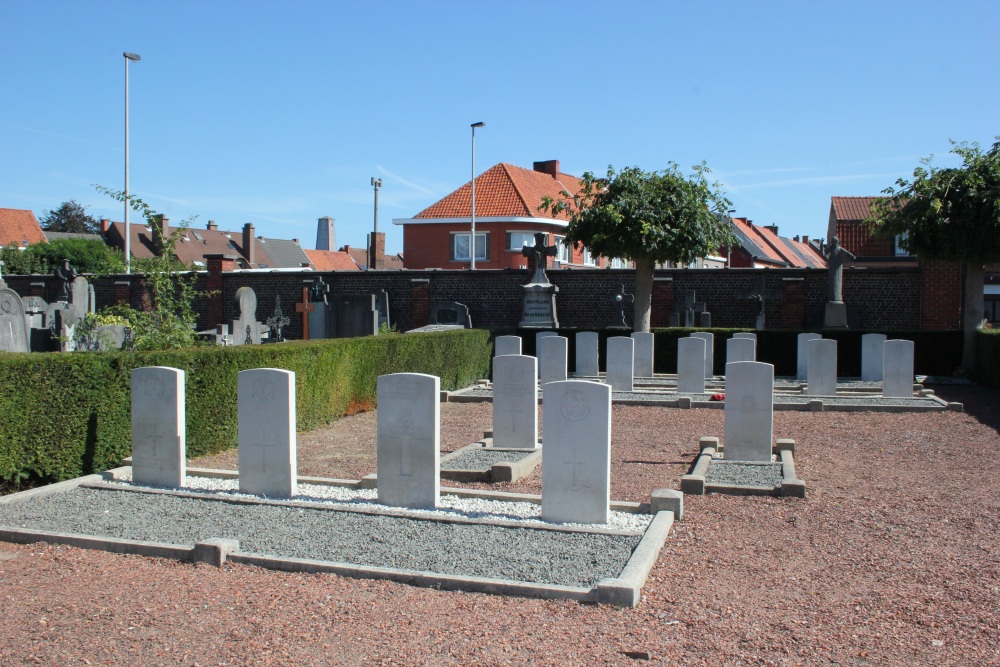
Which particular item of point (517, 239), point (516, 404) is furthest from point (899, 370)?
point (517, 239)

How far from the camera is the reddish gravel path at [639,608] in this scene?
416 cm

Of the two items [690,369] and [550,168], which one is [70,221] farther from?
[690,369]

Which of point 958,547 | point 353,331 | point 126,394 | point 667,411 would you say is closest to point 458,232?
point 353,331

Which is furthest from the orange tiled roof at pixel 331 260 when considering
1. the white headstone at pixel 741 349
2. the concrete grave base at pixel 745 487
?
the concrete grave base at pixel 745 487

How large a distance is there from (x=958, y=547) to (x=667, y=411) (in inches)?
303

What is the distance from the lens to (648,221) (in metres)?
19.2

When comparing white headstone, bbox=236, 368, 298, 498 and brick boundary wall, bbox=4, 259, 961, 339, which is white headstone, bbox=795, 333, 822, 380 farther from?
white headstone, bbox=236, 368, 298, 498

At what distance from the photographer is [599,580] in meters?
5.00

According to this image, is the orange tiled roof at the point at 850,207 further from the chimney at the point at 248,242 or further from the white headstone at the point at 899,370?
the white headstone at the point at 899,370

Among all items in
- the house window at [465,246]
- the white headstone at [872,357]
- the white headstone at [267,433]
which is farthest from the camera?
the house window at [465,246]

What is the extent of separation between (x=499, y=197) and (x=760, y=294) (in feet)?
Answer: 63.7

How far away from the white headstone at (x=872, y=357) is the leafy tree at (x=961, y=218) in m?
2.71

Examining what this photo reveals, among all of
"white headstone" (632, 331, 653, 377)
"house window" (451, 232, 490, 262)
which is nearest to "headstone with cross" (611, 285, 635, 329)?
"white headstone" (632, 331, 653, 377)

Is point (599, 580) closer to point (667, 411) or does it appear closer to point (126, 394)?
point (126, 394)
